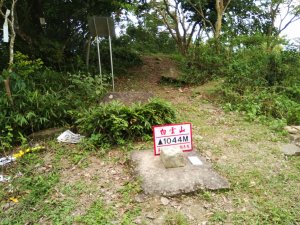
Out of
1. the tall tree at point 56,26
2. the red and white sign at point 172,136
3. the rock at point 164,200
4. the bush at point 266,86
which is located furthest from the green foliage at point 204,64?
the rock at point 164,200

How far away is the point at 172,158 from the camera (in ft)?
11.0

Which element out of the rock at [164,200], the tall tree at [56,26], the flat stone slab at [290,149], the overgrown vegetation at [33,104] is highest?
the tall tree at [56,26]

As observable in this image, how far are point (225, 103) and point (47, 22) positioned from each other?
6172 mm

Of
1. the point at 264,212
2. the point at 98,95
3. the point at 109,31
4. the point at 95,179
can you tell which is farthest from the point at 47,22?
the point at 264,212

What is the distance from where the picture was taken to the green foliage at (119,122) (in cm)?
410

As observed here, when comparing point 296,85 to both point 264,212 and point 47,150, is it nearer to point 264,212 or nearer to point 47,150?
point 264,212

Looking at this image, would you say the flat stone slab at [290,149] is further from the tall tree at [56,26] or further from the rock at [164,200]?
the tall tree at [56,26]

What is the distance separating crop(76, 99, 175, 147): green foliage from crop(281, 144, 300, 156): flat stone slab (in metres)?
1.84

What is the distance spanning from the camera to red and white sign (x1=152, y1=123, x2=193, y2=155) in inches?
136

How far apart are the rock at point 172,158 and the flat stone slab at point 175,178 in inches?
2.0

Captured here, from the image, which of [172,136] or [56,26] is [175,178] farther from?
[56,26]

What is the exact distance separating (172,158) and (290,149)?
205 cm

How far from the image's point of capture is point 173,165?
337cm

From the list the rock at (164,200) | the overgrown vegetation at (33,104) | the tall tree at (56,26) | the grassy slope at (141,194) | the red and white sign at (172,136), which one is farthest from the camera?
the tall tree at (56,26)
